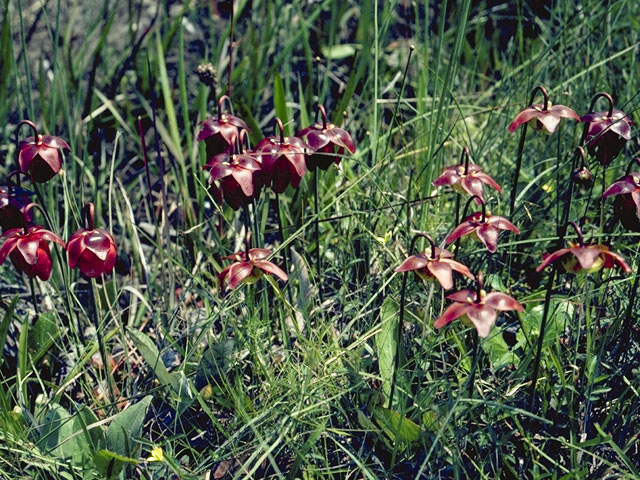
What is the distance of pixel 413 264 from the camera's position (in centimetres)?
155

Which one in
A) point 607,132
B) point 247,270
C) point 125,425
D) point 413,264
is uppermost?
point 607,132

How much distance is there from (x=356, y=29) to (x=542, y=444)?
2444mm

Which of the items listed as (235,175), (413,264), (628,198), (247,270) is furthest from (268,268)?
(628,198)

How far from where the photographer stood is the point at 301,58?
3.47m

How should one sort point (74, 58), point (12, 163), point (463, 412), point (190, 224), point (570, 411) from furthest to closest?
point (74, 58) < point (12, 163) < point (190, 224) < point (463, 412) < point (570, 411)

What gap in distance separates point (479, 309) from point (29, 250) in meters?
1.02

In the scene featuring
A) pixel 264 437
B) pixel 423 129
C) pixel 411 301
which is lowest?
pixel 264 437

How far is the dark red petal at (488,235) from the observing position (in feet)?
5.43

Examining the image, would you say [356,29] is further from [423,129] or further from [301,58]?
[423,129]

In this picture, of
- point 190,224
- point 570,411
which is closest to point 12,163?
point 190,224

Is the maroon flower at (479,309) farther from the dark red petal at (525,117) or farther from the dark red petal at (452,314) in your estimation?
the dark red petal at (525,117)

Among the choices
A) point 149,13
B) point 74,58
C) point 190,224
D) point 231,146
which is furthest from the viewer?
point 149,13

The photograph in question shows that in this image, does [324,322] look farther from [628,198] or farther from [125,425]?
[628,198]

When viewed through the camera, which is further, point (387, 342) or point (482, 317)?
point (387, 342)
